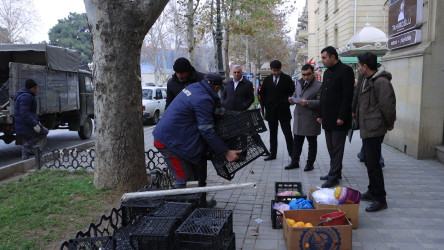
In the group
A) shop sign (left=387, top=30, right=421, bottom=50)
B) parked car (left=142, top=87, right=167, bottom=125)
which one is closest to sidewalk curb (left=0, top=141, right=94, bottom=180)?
shop sign (left=387, top=30, right=421, bottom=50)

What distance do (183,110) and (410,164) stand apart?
17.6 feet

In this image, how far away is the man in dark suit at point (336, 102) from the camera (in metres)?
5.39

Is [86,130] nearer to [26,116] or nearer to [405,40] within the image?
[26,116]

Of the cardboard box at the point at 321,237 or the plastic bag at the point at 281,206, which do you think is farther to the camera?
the plastic bag at the point at 281,206

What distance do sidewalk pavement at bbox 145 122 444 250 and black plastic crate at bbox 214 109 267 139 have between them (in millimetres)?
1170

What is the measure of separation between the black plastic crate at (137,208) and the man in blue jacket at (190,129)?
1.56 feet

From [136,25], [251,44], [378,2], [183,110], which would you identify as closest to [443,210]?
[183,110]

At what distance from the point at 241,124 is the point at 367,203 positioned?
2294 millimetres

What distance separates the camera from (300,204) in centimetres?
421

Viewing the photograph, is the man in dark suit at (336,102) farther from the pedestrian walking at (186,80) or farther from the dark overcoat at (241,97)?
the dark overcoat at (241,97)

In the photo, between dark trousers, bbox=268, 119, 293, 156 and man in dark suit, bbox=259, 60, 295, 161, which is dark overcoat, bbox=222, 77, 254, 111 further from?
dark trousers, bbox=268, 119, 293, 156

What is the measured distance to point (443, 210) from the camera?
4.67m

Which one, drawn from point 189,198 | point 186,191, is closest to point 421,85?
point 189,198

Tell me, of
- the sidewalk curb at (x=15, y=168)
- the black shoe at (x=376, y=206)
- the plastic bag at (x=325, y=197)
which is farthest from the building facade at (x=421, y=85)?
the sidewalk curb at (x=15, y=168)
